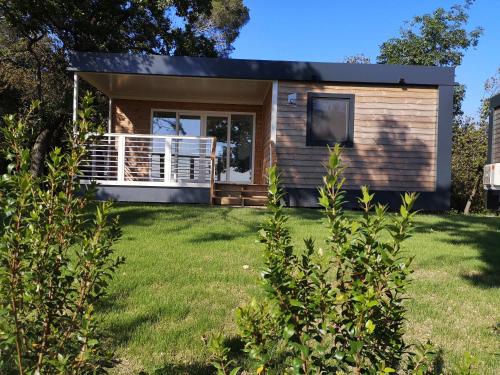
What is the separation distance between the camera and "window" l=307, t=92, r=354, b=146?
10930 mm

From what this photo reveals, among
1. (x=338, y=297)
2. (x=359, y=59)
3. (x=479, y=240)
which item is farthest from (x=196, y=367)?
(x=359, y=59)

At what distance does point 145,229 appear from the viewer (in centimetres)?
691

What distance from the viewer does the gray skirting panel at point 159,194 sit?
10.7 metres

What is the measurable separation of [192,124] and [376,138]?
5.83m

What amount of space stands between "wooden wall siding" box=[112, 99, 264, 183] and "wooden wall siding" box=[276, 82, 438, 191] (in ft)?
9.54

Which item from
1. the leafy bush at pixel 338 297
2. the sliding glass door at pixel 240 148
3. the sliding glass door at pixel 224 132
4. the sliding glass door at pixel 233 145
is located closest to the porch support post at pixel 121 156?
the sliding glass door at pixel 224 132

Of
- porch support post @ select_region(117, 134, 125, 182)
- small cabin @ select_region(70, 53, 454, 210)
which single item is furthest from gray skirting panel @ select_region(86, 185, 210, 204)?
porch support post @ select_region(117, 134, 125, 182)

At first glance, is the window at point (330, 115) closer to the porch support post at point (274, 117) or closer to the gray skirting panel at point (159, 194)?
the porch support post at point (274, 117)

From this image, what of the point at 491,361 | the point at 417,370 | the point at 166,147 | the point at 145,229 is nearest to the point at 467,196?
the point at 166,147

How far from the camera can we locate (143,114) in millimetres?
13852

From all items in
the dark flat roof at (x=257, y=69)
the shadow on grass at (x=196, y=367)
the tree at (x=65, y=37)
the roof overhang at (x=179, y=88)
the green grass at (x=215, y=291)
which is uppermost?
the tree at (x=65, y=37)

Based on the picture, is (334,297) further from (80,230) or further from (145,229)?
(145,229)

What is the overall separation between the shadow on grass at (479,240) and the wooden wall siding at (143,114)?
5985mm

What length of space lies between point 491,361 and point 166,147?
8.70 metres
